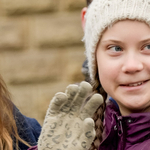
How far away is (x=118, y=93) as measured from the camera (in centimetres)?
171

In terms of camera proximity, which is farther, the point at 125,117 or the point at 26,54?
the point at 26,54

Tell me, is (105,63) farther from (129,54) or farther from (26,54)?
(26,54)

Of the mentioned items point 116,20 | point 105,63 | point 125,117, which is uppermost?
point 116,20

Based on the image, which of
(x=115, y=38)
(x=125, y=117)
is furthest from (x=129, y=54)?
(x=125, y=117)

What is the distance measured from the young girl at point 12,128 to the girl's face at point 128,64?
518 mm

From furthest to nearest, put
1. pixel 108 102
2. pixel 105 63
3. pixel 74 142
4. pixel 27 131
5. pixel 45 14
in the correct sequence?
pixel 45 14 < pixel 27 131 < pixel 108 102 < pixel 105 63 < pixel 74 142

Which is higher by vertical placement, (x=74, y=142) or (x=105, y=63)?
(x=105, y=63)

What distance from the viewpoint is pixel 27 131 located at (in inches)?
82.3

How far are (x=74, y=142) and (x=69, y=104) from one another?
5.6 inches

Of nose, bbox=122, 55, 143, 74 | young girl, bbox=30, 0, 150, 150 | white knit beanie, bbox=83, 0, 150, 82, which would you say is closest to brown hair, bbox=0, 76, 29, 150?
young girl, bbox=30, 0, 150, 150

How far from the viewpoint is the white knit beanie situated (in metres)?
1.67

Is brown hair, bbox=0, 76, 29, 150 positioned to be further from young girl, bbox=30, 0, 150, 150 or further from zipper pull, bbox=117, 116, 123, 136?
zipper pull, bbox=117, 116, 123, 136

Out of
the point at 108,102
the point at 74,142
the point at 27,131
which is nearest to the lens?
the point at 74,142

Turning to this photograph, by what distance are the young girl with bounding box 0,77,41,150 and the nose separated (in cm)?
63
